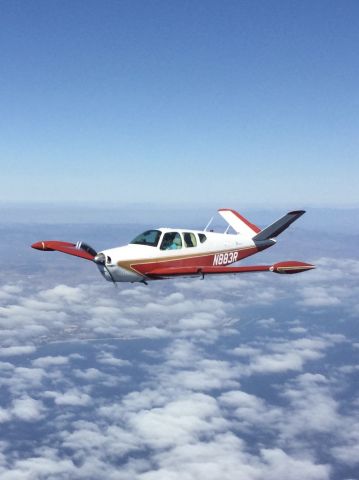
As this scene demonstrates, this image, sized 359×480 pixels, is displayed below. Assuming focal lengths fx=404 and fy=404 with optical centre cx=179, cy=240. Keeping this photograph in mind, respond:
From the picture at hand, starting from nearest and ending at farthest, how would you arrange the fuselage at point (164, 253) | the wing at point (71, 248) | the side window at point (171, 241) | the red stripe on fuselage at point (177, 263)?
the fuselage at point (164, 253) → the red stripe on fuselage at point (177, 263) → the wing at point (71, 248) → the side window at point (171, 241)

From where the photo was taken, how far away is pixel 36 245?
26.2 m

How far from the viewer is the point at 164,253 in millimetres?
24281

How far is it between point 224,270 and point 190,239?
445cm

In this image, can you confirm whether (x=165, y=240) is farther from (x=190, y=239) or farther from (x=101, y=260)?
(x=101, y=260)

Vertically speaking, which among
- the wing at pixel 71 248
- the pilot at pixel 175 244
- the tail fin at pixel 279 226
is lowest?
the wing at pixel 71 248

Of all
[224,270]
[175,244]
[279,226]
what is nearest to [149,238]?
[175,244]

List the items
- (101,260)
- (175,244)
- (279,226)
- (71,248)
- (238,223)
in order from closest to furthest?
(101,260), (175,244), (71,248), (279,226), (238,223)

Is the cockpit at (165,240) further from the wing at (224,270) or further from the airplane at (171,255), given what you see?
the wing at (224,270)

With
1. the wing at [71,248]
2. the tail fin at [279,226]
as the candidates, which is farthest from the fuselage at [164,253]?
the tail fin at [279,226]

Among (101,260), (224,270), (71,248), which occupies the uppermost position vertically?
(71,248)

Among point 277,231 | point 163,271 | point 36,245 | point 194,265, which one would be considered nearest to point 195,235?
point 194,265

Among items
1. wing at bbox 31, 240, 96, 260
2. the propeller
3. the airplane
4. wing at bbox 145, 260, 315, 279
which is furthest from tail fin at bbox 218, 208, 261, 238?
the propeller

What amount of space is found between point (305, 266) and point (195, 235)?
26.2 feet

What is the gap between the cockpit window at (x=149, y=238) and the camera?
24.3 m
